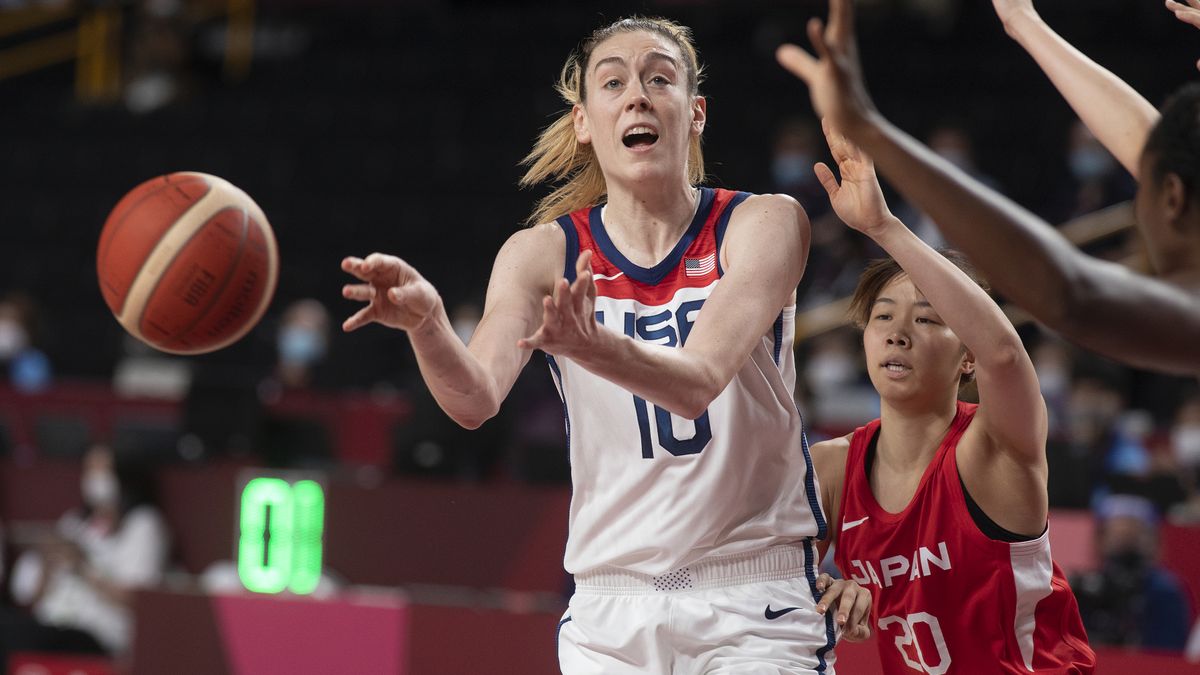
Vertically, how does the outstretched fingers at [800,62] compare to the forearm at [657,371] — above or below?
above

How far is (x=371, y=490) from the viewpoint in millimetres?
8062

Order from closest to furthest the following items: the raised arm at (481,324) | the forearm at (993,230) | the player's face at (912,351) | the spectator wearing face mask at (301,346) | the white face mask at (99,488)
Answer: the forearm at (993,230) < the raised arm at (481,324) < the player's face at (912,351) < the white face mask at (99,488) < the spectator wearing face mask at (301,346)

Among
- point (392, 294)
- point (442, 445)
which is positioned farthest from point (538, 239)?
point (442, 445)

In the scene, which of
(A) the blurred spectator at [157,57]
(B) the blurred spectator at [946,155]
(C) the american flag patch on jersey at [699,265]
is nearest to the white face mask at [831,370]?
(B) the blurred spectator at [946,155]

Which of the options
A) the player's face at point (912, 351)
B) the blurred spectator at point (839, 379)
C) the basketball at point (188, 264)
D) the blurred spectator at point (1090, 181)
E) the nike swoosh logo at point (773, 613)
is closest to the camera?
the nike swoosh logo at point (773, 613)

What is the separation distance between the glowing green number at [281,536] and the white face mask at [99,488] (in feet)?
3.73

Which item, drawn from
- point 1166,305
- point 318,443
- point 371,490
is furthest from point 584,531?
point 318,443

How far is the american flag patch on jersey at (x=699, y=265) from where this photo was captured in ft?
10.5

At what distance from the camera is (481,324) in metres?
3.10

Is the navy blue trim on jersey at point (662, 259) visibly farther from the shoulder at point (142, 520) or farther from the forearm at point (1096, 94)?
the shoulder at point (142, 520)

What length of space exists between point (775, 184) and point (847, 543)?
808cm

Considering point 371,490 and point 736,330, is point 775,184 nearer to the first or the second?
point 371,490

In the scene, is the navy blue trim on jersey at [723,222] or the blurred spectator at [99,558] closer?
the navy blue trim on jersey at [723,222]

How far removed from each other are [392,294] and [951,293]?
1215 millimetres
